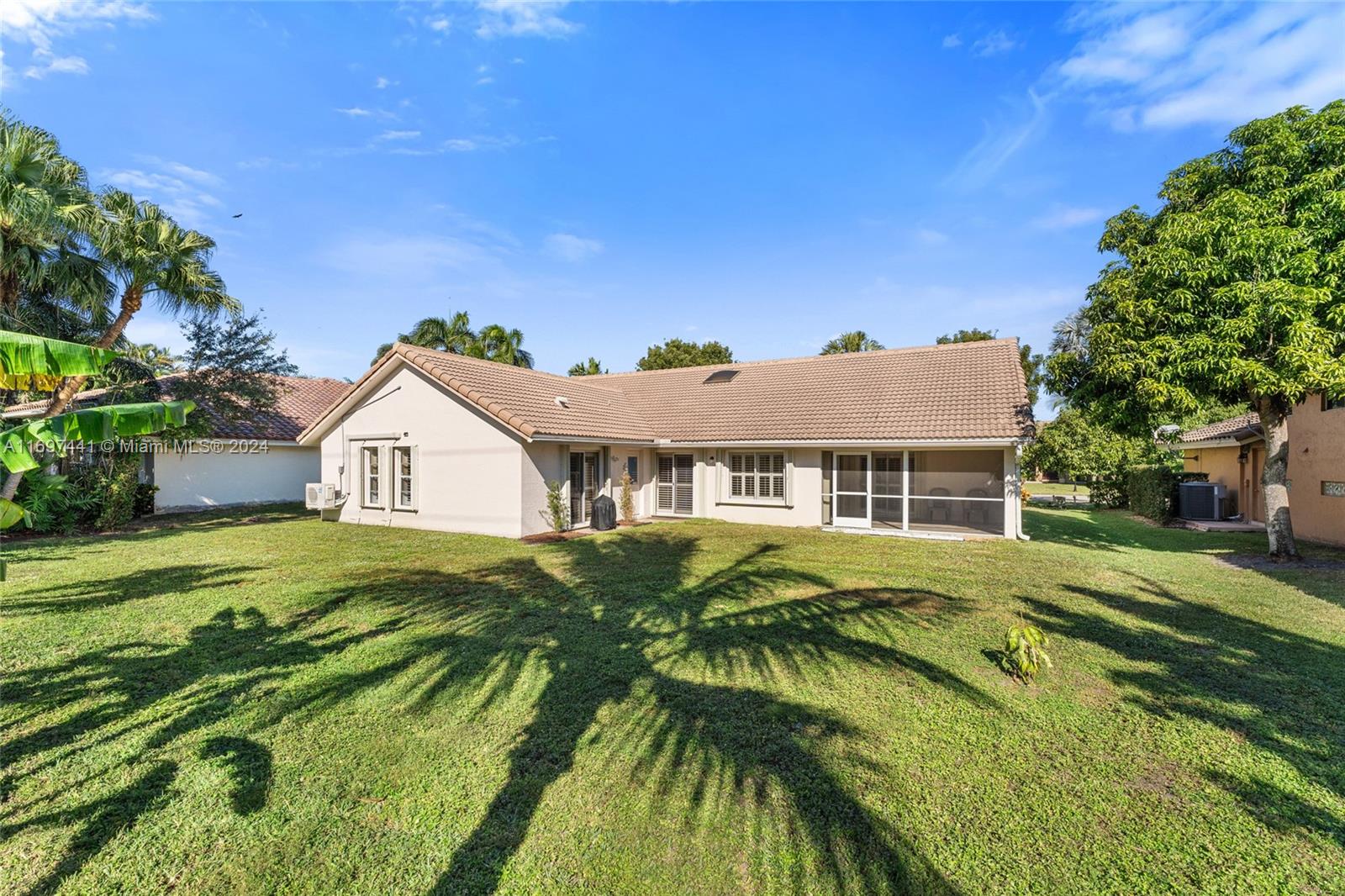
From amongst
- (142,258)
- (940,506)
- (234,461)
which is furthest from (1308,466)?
(234,461)

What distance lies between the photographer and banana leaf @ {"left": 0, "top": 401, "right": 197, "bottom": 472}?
12.8ft

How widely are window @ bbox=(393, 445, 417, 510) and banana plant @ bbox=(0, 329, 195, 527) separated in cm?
1229

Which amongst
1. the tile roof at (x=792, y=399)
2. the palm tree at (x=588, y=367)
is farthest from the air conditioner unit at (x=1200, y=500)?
the palm tree at (x=588, y=367)

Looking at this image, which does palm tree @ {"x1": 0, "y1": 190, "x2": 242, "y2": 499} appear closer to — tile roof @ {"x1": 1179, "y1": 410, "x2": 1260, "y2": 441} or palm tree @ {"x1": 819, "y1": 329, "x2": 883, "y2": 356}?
tile roof @ {"x1": 1179, "y1": 410, "x2": 1260, "y2": 441}

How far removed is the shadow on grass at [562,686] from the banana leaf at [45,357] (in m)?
2.89

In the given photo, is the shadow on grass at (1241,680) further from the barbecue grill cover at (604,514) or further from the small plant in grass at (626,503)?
the small plant in grass at (626,503)

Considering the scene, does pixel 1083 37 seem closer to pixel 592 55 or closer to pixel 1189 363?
pixel 1189 363

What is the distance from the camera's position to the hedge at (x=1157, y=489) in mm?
20141

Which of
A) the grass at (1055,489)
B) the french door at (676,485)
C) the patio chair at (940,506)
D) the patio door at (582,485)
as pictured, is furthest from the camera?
the grass at (1055,489)

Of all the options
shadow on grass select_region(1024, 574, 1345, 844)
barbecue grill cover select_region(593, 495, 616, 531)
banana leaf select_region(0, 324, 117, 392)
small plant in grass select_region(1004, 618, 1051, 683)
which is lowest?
shadow on grass select_region(1024, 574, 1345, 844)

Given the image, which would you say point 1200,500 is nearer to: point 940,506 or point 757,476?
point 940,506

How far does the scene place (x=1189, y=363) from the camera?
1112 centimetres

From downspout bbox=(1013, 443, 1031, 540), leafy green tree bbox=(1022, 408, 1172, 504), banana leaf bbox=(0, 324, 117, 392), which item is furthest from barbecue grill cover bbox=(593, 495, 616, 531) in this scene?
leafy green tree bbox=(1022, 408, 1172, 504)

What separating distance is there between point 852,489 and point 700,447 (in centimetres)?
499
